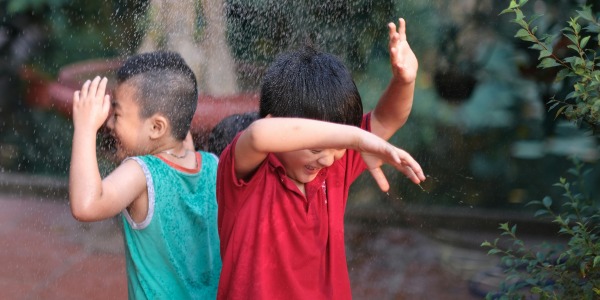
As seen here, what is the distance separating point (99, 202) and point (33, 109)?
10.5ft

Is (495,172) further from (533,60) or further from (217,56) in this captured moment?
(217,56)

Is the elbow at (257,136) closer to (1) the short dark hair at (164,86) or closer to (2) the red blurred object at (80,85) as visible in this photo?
(1) the short dark hair at (164,86)

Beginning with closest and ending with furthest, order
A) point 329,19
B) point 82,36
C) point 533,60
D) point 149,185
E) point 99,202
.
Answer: point 99,202 → point 149,185 → point 329,19 → point 533,60 → point 82,36

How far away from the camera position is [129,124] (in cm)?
274

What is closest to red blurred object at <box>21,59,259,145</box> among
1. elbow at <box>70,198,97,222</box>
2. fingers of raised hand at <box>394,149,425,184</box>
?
elbow at <box>70,198,97,222</box>

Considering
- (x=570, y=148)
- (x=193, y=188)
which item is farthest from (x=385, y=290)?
(x=193, y=188)

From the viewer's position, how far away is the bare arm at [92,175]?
7.92 feet

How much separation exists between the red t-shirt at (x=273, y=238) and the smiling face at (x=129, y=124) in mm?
313

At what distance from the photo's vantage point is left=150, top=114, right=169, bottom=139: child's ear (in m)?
2.75

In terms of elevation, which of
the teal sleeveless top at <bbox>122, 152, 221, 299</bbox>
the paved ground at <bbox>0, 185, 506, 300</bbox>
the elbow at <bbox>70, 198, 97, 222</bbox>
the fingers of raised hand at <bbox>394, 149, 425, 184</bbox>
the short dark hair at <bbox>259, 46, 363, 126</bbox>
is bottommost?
the paved ground at <bbox>0, 185, 506, 300</bbox>

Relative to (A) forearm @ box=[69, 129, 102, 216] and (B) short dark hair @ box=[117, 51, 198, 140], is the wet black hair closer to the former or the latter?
(B) short dark hair @ box=[117, 51, 198, 140]

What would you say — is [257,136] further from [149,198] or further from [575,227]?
[575,227]

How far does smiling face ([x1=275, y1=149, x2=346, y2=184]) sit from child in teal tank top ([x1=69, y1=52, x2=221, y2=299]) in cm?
37

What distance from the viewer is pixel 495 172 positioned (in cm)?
490
